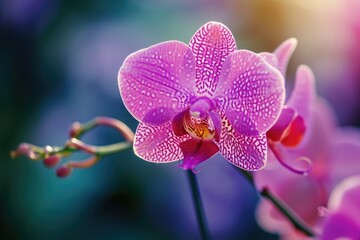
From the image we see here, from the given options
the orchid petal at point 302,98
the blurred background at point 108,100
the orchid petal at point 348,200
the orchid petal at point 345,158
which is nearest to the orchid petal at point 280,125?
the orchid petal at point 302,98

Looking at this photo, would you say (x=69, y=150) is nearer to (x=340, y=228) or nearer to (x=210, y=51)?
(x=210, y=51)

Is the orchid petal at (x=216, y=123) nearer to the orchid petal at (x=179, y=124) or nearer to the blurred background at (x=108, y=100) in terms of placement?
the orchid petal at (x=179, y=124)

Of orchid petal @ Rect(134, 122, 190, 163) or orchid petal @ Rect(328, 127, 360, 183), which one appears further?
orchid petal @ Rect(328, 127, 360, 183)

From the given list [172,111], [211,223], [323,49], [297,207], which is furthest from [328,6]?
[172,111]

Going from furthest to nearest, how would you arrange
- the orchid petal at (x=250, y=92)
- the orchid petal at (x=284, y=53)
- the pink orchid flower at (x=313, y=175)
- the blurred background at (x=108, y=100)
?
the blurred background at (x=108, y=100)
the pink orchid flower at (x=313, y=175)
the orchid petal at (x=284, y=53)
the orchid petal at (x=250, y=92)

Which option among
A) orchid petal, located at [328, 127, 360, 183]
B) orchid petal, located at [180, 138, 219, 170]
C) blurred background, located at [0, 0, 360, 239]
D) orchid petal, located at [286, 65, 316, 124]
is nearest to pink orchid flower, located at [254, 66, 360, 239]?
orchid petal, located at [328, 127, 360, 183]

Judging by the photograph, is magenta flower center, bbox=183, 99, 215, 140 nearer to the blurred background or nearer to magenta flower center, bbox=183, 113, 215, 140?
magenta flower center, bbox=183, 113, 215, 140

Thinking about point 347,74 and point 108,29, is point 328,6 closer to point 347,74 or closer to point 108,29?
point 347,74
